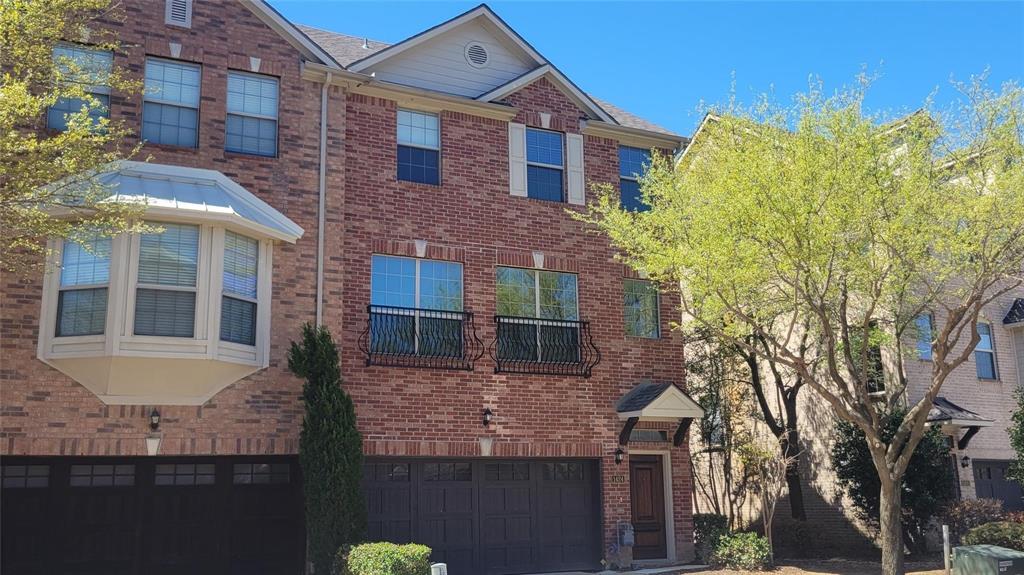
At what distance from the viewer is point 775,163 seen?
541 inches

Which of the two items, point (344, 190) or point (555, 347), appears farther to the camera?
point (555, 347)

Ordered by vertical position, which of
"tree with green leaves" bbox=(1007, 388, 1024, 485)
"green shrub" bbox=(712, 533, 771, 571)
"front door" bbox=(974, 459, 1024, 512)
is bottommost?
"green shrub" bbox=(712, 533, 771, 571)

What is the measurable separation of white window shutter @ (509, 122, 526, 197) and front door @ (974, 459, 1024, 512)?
12.3 meters

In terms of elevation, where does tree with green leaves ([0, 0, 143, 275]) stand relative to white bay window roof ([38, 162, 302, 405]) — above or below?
above

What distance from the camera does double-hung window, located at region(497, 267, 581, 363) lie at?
16.8m

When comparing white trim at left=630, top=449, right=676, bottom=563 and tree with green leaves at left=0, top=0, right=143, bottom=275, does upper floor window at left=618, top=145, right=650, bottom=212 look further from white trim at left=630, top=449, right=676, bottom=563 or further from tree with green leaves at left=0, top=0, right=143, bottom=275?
tree with green leaves at left=0, top=0, right=143, bottom=275

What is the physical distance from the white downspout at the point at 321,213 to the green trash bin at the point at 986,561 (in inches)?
440

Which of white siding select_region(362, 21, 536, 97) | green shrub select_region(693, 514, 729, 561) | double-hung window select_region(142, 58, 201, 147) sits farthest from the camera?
green shrub select_region(693, 514, 729, 561)

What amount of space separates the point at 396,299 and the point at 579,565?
5.97 meters

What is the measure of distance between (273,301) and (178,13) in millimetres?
5040

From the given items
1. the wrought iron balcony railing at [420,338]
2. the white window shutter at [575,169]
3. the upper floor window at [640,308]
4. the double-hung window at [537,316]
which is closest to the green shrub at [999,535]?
the upper floor window at [640,308]

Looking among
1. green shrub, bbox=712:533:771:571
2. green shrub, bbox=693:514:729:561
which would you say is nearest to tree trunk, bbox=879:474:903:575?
green shrub, bbox=712:533:771:571

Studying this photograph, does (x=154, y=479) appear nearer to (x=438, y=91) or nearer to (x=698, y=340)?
(x=438, y=91)

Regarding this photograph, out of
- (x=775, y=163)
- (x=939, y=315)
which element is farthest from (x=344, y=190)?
(x=939, y=315)
